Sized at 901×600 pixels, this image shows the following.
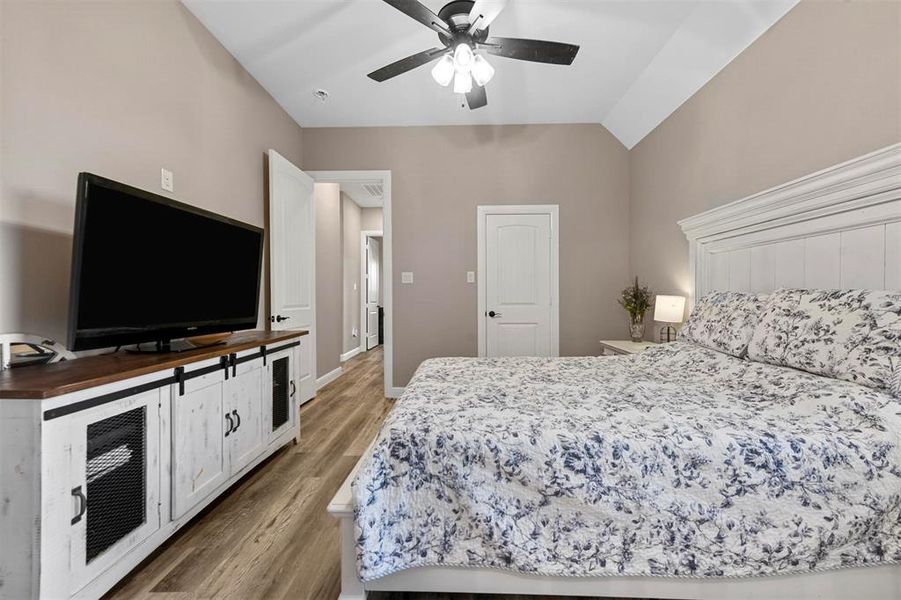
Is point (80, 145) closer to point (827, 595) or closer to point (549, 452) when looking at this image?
point (549, 452)

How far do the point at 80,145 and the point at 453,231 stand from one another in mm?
2756

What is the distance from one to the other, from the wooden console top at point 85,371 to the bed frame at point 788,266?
34.5 inches

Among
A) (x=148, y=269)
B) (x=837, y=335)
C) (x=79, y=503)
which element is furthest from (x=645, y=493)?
(x=148, y=269)

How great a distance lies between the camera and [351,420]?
309cm

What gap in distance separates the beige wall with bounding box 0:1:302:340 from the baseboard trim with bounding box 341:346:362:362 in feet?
11.1

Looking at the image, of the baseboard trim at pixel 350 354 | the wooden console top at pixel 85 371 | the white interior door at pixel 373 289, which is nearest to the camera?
the wooden console top at pixel 85 371

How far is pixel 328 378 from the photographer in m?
4.27

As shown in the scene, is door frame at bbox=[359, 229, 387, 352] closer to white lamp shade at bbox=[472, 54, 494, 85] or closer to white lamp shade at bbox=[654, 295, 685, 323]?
white lamp shade at bbox=[472, 54, 494, 85]

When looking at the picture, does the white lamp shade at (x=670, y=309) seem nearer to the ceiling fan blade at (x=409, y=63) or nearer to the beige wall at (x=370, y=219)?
the ceiling fan blade at (x=409, y=63)

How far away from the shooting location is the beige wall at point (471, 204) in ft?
12.2

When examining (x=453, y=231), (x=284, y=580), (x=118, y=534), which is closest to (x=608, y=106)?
(x=453, y=231)

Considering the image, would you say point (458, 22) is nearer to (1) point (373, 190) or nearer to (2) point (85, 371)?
(2) point (85, 371)

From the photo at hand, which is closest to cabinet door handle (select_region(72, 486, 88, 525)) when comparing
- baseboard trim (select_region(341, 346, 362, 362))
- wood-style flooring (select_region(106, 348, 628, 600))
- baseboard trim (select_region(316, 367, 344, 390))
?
wood-style flooring (select_region(106, 348, 628, 600))

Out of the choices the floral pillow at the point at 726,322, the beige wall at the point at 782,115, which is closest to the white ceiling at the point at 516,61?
the beige wall at the point at 782,115
